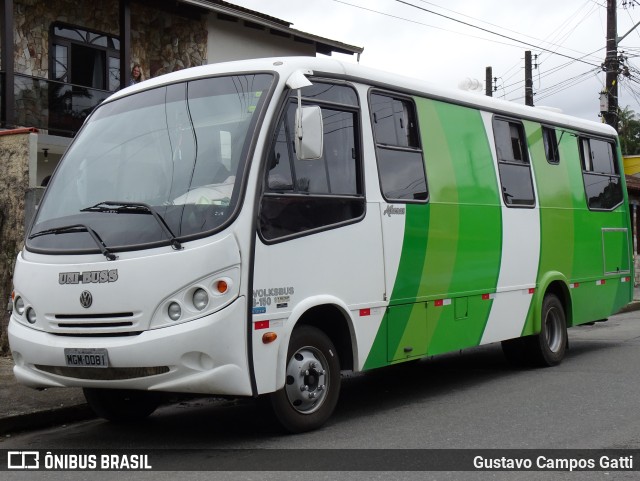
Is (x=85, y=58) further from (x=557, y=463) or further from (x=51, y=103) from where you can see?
(x=557, y=463)

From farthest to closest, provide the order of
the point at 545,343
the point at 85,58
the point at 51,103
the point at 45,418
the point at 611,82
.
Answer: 1. the point at 611,82
2. the point at 85,58
3. the point at 51,103
4. the point at 545,343
5. the point at 45,418

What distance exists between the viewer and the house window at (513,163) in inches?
399

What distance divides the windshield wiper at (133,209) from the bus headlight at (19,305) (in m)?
0.84

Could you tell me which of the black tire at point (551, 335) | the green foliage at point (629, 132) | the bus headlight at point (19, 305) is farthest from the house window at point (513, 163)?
the green foliage at point (629, 132)

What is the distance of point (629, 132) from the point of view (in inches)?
2630

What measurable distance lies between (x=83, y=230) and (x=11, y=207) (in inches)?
176

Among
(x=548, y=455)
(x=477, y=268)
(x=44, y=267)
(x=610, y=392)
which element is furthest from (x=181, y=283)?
(x=610, y=392)

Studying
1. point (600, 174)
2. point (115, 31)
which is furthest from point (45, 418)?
point (115, 31)

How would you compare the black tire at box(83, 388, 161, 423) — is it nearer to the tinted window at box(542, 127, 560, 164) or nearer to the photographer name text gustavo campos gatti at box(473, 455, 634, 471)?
the photographer name text gustavo campos gatti at box(473, 455, 634, 471)

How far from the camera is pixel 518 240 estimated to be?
10125mm

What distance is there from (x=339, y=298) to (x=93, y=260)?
6.45 feet

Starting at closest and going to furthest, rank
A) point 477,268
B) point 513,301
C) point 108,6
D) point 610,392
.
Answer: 1. point 610,392
2. point 477,268
3. point 513,301
4. point 108,6

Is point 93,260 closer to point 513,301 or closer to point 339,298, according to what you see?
point 339,298

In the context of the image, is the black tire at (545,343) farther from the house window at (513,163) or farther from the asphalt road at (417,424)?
the house window at (513,163)
